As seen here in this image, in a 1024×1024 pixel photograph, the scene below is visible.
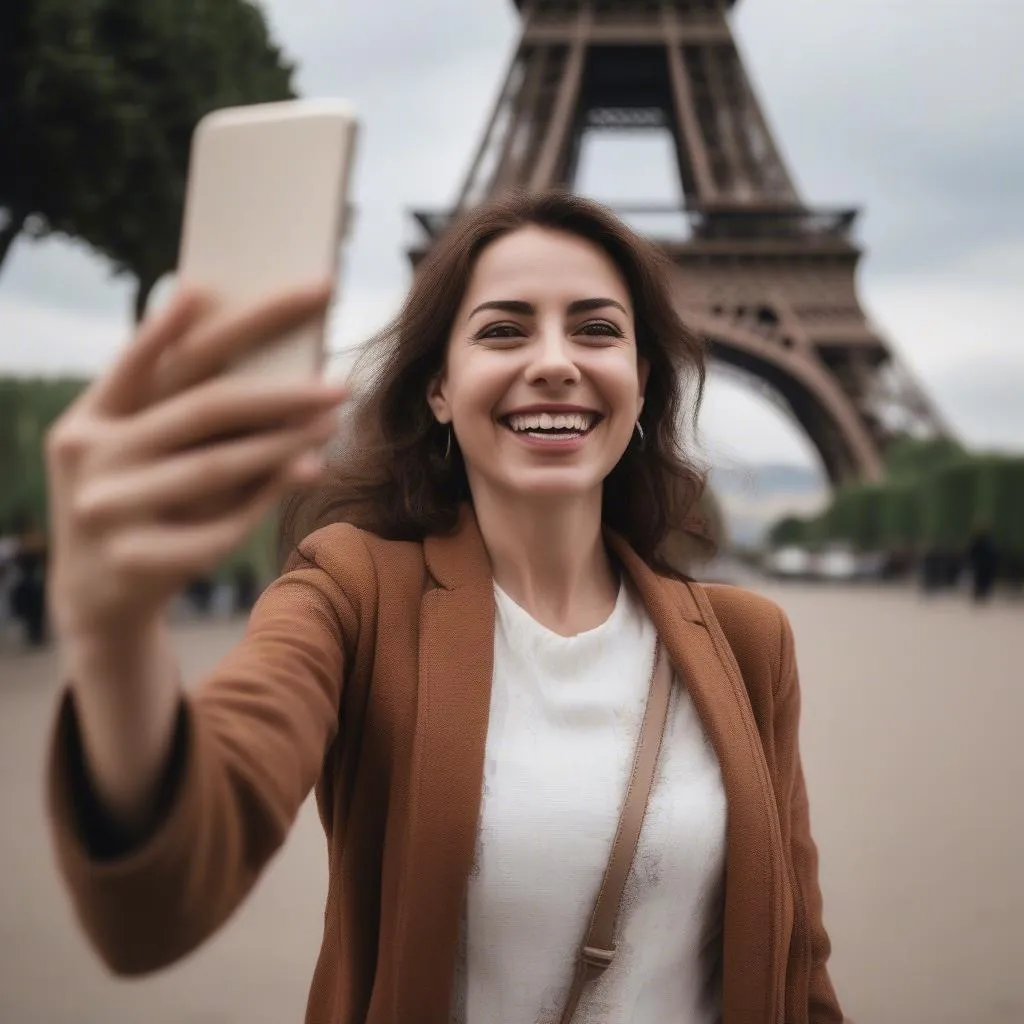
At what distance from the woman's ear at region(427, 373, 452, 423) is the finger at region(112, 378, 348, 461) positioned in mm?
1059

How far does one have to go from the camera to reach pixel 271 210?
0.84 m

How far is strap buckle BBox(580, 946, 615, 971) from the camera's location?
4.69 feet

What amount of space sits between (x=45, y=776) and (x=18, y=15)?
12.2 m

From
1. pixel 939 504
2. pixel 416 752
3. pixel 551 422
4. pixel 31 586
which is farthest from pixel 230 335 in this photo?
pixel 939 504

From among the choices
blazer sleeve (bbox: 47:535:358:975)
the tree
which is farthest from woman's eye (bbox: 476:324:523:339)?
the tree

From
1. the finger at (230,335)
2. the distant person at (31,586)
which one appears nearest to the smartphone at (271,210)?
the finger at (230,335)

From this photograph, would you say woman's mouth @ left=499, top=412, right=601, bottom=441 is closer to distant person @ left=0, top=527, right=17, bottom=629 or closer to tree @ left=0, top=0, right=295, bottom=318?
tree @ left=0, top=0, right=295, bottom=318

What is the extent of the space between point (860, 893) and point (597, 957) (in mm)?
3298

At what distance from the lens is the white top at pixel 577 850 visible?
146 centimetres

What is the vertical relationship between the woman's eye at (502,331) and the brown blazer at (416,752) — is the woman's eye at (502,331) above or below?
above

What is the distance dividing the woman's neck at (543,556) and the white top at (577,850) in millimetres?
88

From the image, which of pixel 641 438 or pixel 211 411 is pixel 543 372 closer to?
pixel 641 438

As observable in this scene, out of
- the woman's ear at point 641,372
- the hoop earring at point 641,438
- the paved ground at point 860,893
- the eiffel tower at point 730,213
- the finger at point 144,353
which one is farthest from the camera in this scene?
the eiffel tower at point 730,213

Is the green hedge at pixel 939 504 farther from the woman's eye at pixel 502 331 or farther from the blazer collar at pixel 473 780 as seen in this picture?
the woman's eye at pixel 502 331
